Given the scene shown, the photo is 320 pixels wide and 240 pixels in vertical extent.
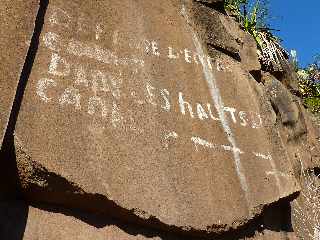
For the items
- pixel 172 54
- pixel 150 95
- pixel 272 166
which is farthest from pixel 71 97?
pixel 272 166

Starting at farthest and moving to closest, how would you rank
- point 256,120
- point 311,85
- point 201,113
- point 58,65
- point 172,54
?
point 311,85, point 256,120, point 172,54, point 201,113, point 58,65

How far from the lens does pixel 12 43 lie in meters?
3.08

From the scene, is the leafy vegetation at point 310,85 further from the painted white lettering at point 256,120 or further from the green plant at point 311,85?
the painted white lettering at point 256,120

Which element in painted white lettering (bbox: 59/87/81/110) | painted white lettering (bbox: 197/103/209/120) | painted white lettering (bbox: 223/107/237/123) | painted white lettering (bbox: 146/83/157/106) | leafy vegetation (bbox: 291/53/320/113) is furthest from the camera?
leafy vegetation (bbox: 291/53/320/113)

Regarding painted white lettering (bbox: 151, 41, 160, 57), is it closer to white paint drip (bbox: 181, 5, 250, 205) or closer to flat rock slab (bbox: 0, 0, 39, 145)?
white paint drip (bbox: 181, 5, 250, 205)

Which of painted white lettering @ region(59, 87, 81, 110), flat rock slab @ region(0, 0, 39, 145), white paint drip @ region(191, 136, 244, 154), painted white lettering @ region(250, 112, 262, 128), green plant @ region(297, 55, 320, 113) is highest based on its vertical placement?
flat rock slab @ region(0, 0, 39, 145)

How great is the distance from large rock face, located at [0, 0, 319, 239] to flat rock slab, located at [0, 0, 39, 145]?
18 mm

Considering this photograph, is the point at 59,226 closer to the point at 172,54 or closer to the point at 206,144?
the point at 206,144

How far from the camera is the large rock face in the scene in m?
3.05

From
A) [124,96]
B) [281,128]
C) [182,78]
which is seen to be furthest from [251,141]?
[281,128]

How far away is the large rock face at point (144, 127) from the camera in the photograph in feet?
10.00

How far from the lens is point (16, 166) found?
289cm

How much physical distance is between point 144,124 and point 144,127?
0.09 ft

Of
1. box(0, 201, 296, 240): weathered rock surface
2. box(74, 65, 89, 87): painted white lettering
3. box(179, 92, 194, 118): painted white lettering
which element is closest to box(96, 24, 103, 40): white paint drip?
box(74, 65, 89, 87): painted white lettering
